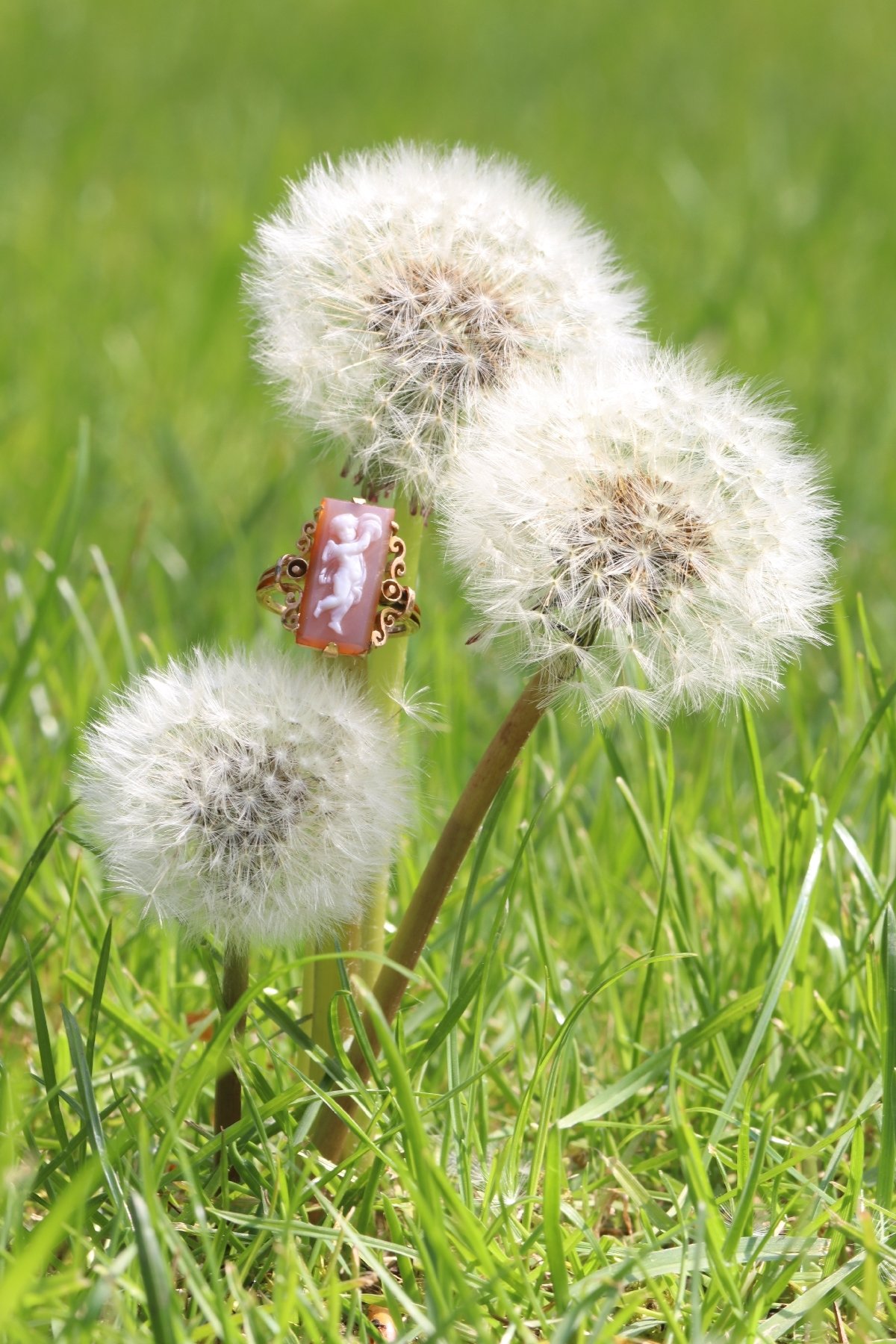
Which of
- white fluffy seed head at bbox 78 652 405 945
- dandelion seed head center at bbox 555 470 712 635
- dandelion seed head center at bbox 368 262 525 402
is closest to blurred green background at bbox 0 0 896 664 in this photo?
dandelion seed head center at bbox 368 262 525 402

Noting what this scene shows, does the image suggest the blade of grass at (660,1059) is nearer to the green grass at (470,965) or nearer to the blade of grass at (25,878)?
the green grass at (470,965)

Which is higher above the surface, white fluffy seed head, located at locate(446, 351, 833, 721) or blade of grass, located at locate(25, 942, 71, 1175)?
white fluffy seed head, located at locate(446, 351, 833, 721)

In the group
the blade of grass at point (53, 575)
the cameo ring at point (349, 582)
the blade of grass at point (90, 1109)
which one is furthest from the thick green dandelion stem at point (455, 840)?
the blade of grass at point (53, 575)

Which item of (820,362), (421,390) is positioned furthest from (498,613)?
(820,362)

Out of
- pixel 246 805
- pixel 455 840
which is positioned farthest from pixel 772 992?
pixel 246 805

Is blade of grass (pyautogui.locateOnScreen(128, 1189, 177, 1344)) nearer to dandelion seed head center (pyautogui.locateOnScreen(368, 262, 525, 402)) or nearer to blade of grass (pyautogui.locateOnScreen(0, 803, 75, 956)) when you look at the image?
blade of grass (pyautogui.locateOnScreen(0, 803, 75, 956))
